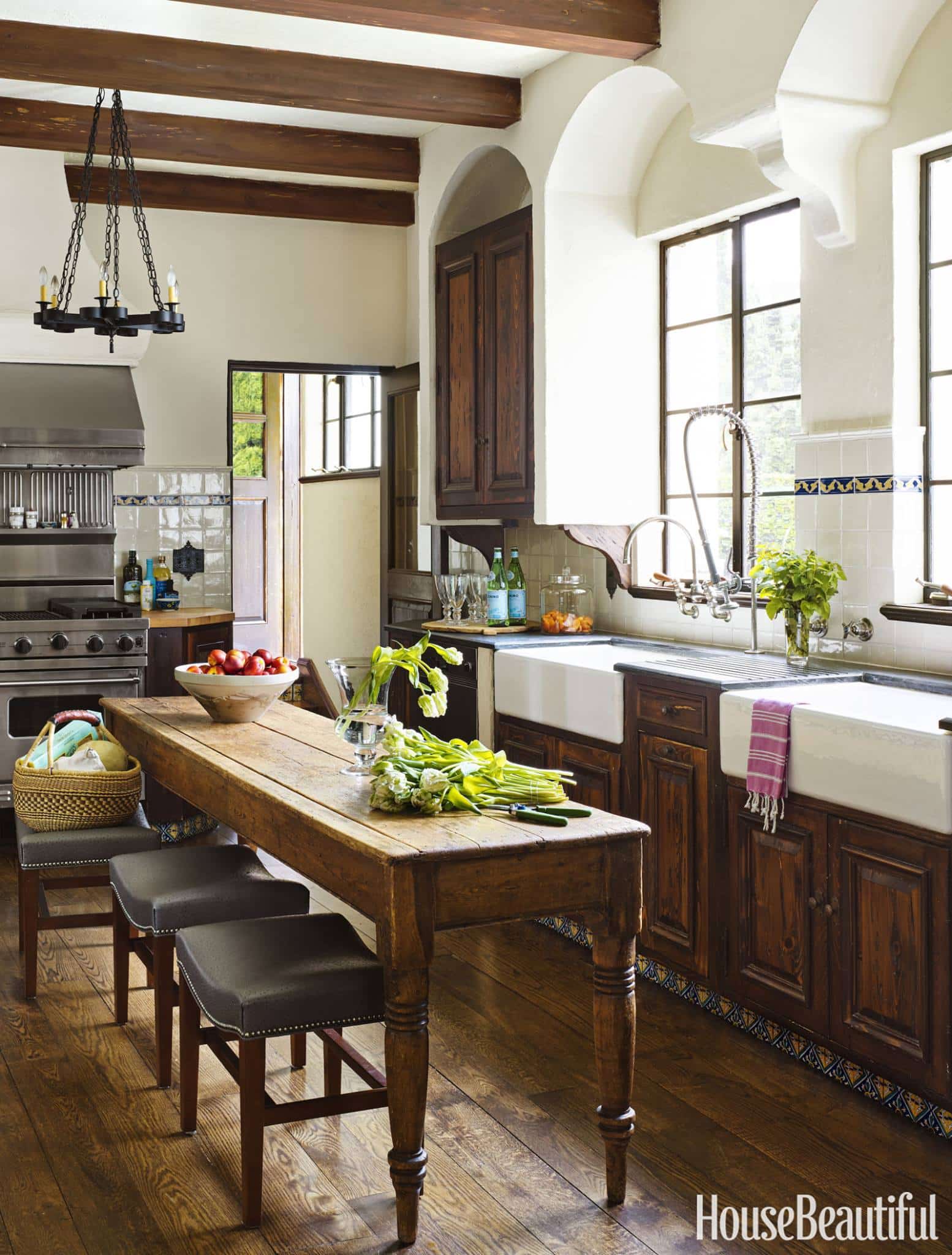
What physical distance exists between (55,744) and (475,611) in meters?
2.27

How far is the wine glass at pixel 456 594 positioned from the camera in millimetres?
5832

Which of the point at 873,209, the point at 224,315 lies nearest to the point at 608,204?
the point at 873,209

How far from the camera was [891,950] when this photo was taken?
308cm

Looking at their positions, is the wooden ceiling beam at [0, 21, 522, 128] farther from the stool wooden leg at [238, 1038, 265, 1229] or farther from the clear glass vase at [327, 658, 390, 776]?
the stool wooden leg at [238, 1038, 265, 1229]

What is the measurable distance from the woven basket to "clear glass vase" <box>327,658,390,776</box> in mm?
1194

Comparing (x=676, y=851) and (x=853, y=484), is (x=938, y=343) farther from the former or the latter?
(x=676, y=851)

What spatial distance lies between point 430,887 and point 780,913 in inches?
55.4

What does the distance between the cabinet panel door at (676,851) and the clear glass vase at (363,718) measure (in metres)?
1.14

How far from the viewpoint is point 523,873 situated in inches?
99.7

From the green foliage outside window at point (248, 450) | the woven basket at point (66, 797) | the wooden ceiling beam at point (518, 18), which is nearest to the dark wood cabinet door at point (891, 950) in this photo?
the woven basket at point (66, 797)

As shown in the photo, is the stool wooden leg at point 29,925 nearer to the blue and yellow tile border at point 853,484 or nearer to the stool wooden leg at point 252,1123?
the stool wooden leg at point 252,1123

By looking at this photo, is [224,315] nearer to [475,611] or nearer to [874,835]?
[475,611]

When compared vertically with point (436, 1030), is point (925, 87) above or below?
above

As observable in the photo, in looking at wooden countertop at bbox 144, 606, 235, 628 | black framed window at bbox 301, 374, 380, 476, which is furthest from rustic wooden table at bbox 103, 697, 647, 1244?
black framed window at bbox 301, 374, 380, 476
